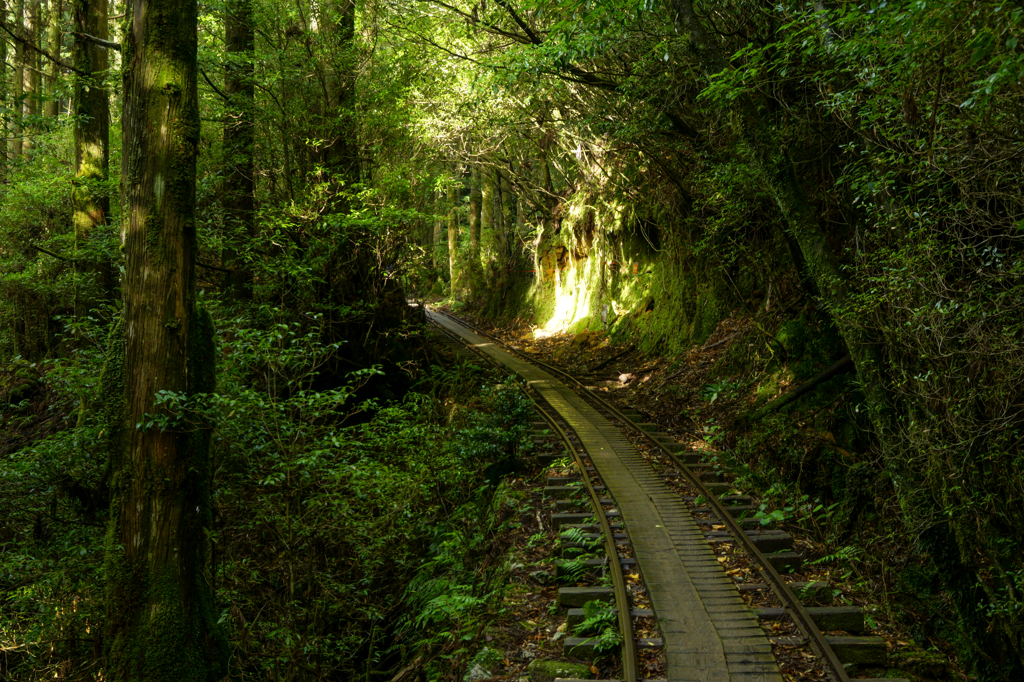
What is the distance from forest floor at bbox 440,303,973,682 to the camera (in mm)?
5969

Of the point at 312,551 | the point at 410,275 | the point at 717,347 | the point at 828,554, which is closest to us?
the point at 312,551

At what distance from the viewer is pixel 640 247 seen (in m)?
19.3

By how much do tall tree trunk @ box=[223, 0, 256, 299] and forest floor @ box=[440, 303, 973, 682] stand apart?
335 inches

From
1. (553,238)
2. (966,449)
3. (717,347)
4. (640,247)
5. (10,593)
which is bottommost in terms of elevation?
(10,593)

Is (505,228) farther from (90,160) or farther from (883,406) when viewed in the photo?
(883,406)

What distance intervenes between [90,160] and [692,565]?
1232 cm

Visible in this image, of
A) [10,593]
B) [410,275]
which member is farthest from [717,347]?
[10,593]

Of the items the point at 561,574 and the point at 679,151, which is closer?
the point at 561,574

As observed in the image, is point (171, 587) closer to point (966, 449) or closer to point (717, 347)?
point (966, 449)

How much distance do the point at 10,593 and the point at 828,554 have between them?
29.2ft

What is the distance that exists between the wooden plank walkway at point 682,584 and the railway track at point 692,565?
10mm

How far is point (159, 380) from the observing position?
5754mm

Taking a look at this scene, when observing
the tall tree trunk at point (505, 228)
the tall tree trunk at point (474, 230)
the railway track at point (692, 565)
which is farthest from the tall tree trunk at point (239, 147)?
the tall tree trunk at point (474, 230)

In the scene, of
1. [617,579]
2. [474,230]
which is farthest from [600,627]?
[474,230]
